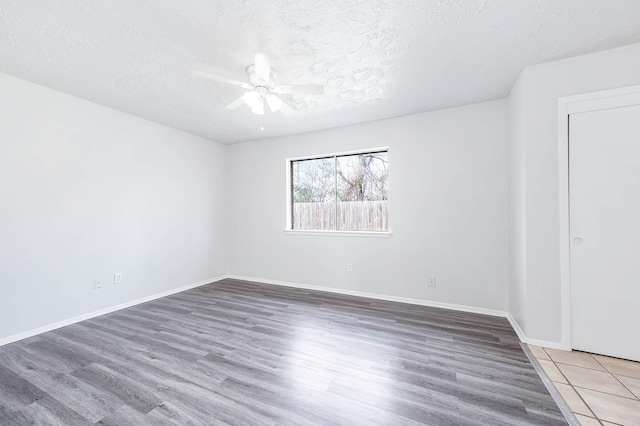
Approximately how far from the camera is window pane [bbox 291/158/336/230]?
4.12 meters

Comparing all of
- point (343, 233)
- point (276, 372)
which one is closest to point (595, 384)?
point (276, 372)

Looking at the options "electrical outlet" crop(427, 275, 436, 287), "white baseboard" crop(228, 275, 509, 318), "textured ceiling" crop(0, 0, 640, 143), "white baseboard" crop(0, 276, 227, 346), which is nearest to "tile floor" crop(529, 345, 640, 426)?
"white baseboard" crop(228, 275, 509, 318)

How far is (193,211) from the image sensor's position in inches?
168

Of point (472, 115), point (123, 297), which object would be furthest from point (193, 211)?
point (472, 115)

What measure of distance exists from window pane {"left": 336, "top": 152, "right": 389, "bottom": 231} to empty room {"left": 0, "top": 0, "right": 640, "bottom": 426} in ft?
0.11

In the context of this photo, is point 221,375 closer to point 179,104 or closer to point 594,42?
point 179,104

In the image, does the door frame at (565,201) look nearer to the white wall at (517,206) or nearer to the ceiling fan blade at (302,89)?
the white wall at (517,206)

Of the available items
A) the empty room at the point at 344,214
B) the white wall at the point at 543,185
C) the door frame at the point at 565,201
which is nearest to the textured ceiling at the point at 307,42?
the empty room at the point at 344,214

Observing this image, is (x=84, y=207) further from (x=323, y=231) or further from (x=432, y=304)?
(x=432, y=304)

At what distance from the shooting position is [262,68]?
202 cm

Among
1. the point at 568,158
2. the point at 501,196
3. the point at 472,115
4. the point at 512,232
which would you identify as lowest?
the point at 512,232

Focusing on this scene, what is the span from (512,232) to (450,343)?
4.59 feet

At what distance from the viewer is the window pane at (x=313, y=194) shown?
162 inches

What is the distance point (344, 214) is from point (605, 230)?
2702 millimetres
